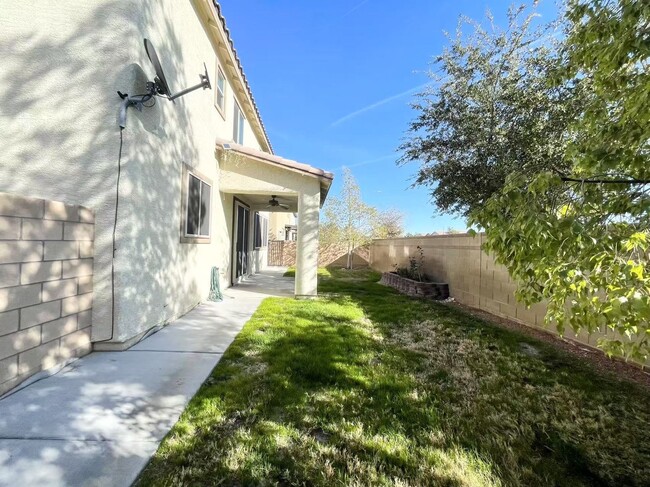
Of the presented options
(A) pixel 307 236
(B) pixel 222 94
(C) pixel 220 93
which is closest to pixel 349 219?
(A) pixel 307 236

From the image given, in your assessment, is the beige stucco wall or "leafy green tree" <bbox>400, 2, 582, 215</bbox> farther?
"leafy green tree" <bbox>400, 2, 582, 215</bbox>

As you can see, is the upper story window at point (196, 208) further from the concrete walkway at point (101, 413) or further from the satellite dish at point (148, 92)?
the concrete walkway at point (101, 413)


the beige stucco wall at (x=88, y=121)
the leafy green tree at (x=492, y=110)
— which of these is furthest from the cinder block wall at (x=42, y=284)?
the leafy green tree at (x=492, y=110)

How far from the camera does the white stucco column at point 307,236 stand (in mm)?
8531

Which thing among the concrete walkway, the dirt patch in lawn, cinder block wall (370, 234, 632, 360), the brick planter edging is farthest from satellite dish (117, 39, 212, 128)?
the brick planter edging

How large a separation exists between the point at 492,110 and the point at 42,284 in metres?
9.38

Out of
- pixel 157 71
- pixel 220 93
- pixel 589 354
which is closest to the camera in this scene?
pixel 157 71

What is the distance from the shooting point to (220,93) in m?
8.76

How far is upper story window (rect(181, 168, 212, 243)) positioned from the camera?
20.6 ft

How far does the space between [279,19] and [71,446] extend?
12098mm

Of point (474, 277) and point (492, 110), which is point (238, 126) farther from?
point (474, 277)

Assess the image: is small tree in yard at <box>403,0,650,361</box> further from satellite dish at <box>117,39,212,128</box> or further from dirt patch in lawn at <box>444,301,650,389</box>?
satellite dish at <box>117,39,212,128</box>

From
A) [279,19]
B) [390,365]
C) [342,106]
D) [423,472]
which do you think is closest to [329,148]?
[342,106]

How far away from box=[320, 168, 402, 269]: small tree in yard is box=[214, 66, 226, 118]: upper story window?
1370 centimetres
